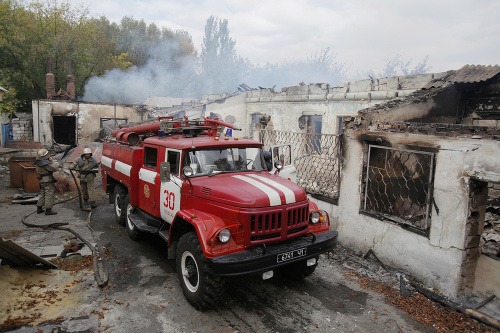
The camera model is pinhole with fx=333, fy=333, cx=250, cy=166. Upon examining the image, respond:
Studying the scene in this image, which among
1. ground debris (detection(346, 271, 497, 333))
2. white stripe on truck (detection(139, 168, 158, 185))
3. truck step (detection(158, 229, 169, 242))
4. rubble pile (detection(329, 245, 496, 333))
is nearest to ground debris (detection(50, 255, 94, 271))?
truck step (detection(158, 229, 169, 242))

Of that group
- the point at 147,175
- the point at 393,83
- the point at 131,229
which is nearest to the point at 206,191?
the point at 147,175

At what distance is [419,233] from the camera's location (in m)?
5.49

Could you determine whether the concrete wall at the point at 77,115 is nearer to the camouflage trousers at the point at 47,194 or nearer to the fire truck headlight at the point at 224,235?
the camouflage trousers at the point at 47,194

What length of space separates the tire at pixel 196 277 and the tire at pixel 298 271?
4.97 feet

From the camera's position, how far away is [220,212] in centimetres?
452

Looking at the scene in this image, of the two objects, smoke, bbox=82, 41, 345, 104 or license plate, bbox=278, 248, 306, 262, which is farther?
smoke, bbox=82, 41, 345, 104

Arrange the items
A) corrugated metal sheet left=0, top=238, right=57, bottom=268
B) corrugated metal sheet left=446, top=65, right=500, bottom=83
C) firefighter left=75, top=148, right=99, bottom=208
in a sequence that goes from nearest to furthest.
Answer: corrugated metal sheet left=0, top=238, right=57, bottom=268 → corrugated metal sheet left=446, top=65, right=500, bottom=83 → firefighter left=75, top=148, right=99, bottom=208

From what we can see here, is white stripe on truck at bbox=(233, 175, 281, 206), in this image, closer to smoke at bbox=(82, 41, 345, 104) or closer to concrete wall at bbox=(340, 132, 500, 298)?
concrete wall at bbox=(340, 132, 500, 298)

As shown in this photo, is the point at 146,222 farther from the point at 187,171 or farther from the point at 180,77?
the point at 180,77

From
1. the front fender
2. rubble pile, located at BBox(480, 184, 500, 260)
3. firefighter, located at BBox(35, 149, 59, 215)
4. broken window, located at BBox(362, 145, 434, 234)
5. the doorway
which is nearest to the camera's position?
the front fender

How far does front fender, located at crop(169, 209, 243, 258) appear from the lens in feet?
13.6

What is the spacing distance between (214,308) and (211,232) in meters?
1.20

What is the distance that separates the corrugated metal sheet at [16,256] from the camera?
4.63m

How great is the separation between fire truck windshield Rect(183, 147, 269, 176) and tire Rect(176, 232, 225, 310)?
3.57ft
